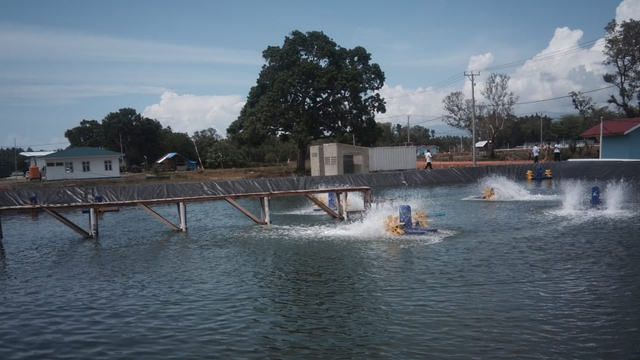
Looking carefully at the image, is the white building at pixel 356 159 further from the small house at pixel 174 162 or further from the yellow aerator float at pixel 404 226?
the small house at pixel 174 162

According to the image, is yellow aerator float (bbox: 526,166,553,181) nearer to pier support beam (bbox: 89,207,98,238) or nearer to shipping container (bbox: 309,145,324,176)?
shipping container (bbox: 309,145,324,176)

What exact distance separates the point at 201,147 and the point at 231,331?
75.9 meters

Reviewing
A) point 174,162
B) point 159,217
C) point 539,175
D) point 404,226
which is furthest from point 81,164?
point 404,226

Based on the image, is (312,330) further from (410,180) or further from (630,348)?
(410,180)

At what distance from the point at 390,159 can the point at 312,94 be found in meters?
10.5

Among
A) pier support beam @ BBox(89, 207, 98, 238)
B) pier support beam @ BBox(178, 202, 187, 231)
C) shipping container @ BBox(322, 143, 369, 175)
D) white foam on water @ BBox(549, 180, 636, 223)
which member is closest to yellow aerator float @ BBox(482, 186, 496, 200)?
white foam on water @ BBox(549, 180, 636, 223)

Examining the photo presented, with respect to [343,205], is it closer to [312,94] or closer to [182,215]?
[182,215]

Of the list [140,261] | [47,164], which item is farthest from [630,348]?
[47,164]

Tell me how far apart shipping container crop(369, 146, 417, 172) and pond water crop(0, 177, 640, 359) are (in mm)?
32359

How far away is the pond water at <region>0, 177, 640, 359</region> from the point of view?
863 cm

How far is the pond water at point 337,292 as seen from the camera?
8.63 metres

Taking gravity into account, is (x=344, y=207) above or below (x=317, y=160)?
below

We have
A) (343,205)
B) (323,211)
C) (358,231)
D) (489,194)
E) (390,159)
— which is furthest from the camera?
(390,159)

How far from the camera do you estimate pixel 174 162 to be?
267 feet
